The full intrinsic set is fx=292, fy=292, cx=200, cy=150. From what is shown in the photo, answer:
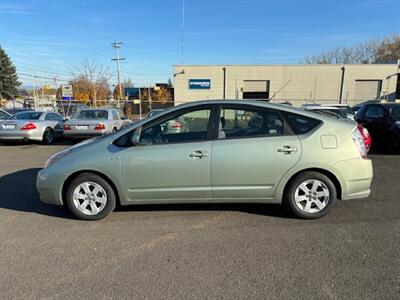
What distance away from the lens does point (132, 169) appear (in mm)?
3832

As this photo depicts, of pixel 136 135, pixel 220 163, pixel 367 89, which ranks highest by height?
pixel 367 89

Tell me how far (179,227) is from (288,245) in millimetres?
1355

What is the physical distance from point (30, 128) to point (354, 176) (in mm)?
10678

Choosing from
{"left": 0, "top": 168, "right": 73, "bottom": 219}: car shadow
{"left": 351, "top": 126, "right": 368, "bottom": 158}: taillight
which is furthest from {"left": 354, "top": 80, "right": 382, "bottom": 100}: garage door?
{"left": 0, "top": 168, "right": 73, "bottom": 219}: car shadow

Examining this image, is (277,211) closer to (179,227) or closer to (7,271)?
(179,227)

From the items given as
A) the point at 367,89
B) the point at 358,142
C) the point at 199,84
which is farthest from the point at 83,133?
the point at 367,89

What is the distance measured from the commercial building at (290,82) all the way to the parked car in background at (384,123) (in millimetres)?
26960

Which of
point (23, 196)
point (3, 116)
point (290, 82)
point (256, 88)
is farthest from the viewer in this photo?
point (256, 88)

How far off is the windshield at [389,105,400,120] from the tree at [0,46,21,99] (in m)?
69.2

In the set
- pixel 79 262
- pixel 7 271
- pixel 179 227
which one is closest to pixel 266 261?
pixel 179 227

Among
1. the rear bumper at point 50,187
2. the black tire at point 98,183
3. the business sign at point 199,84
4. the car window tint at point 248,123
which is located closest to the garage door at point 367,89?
the business sign at point 199,84

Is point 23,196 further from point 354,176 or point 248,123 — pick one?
point 354,176

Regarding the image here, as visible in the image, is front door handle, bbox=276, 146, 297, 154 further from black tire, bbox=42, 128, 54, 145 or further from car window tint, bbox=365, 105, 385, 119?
black tire, bbox=42, 128, 54, 145

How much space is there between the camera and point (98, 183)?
394 cm
